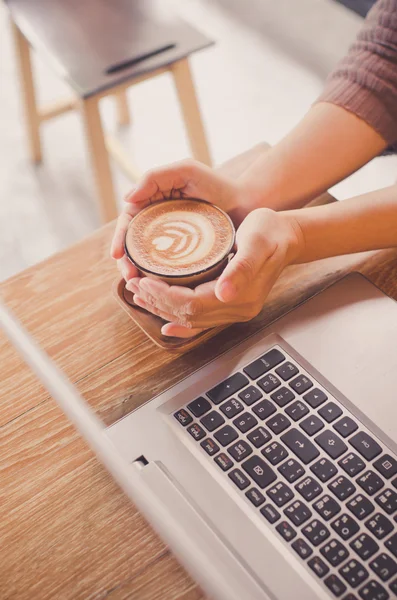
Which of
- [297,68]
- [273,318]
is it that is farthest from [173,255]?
[297,68]

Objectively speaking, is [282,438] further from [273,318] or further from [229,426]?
[273,318]

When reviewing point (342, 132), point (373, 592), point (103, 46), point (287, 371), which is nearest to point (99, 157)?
point (103, 46)

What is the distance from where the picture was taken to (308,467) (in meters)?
0.59

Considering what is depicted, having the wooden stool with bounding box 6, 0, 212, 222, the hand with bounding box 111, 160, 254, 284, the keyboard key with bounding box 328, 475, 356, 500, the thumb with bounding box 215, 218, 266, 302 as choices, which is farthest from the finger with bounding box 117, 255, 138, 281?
the wooden stool with bounding box 6, 0, 212, 222

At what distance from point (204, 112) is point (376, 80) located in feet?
4.70

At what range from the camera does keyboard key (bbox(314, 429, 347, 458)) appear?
60cm

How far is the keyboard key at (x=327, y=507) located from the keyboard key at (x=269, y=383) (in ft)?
0.42

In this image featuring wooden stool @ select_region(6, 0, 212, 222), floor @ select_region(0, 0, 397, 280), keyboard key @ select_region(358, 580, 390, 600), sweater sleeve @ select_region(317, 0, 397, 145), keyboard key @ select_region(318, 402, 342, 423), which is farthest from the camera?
floor @ select_region(0, 0, 397, 280)

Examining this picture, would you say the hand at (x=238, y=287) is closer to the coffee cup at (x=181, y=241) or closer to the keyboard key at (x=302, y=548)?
the coffee cup at (x=181, y=241)

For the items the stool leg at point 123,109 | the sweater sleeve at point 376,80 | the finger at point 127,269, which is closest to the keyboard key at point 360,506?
the finger at point 127,269

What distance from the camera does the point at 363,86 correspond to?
838mm

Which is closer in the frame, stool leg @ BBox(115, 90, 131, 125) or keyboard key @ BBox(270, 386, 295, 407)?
keyboard key @ BBox(270, 386, 295, 407)

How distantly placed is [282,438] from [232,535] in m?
0.11

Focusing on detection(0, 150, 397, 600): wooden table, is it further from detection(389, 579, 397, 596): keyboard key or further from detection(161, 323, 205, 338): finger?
detection(389, 579, 397, 596): keyboard key
